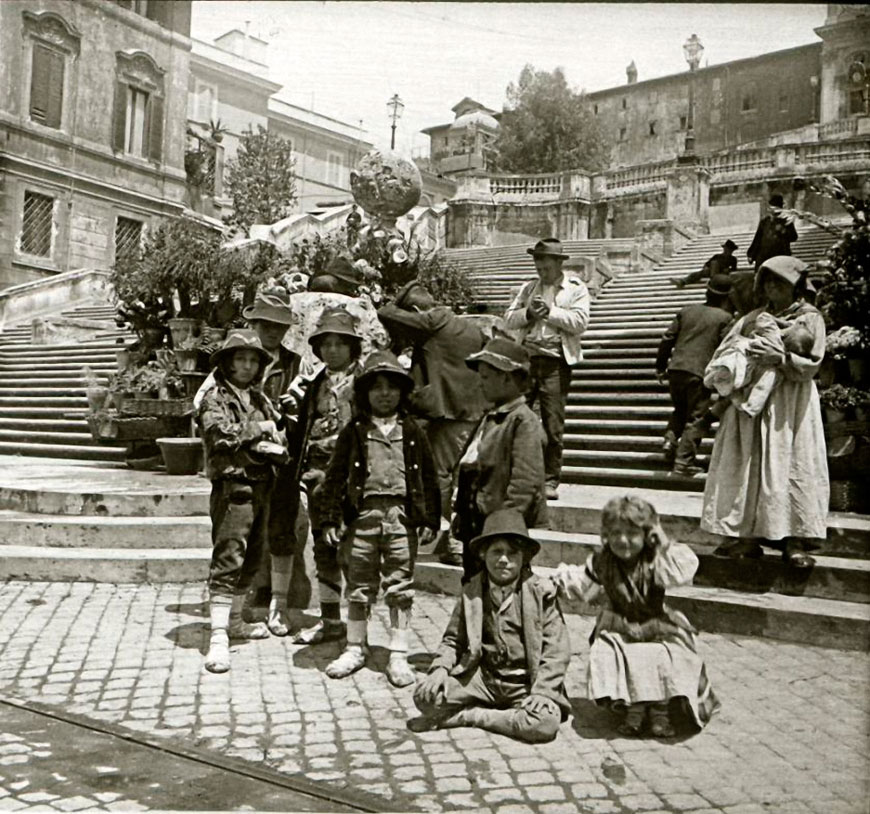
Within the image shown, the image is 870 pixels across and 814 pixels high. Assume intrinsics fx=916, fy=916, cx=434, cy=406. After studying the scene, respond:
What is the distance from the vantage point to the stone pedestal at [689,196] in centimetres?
2458

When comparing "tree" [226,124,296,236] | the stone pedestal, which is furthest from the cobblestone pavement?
the stone pedestal

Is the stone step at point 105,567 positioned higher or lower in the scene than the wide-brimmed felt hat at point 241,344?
lower

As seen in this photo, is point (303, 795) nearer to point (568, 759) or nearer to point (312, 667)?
point (568, 759)

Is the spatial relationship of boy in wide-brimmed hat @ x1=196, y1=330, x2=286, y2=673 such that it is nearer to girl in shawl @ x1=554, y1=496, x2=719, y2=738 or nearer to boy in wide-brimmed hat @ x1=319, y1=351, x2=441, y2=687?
boy in wide-brimmed hat @ x1=319, y1=351, x2=441, y2=687

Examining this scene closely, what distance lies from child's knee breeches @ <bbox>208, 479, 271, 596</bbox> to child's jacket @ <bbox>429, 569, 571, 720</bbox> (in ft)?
4.79

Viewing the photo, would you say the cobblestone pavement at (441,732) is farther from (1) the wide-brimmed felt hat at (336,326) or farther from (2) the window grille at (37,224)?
(2) the window grille at (37,224)

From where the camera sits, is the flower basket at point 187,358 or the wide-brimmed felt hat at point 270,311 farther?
the flower basket at point 187,358

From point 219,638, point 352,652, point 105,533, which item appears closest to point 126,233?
point 105,533

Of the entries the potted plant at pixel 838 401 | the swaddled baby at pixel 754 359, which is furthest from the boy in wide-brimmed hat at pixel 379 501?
the potted plant at pixel 838 401

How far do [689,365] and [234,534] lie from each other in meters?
3.99

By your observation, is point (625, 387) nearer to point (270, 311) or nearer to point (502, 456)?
point (270, 311)

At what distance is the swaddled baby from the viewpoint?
453 cm

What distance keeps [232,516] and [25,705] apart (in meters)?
1.36

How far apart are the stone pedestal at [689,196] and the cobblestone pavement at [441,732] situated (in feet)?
71.9
